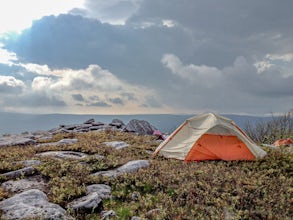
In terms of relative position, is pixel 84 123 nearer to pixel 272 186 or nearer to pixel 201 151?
pixel 201 151

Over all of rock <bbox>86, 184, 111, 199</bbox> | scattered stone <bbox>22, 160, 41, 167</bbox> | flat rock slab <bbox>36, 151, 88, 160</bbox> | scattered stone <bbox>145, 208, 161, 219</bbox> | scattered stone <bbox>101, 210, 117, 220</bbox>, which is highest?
flat rock slab <bbox>36, 151, 88, 160</bbox>

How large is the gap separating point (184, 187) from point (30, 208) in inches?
148

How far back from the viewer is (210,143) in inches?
542

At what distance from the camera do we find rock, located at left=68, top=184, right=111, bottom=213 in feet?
25.4

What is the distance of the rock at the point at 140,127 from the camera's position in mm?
24075

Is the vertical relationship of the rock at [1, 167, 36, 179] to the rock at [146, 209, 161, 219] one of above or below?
above

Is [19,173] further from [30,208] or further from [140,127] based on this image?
[140,127]

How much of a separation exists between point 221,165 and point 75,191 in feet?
18.6

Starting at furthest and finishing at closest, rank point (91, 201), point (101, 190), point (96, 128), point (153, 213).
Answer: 1. point (96, 128)
2. point (101, 190)
3. point (91, 201)
4. point (153, 213)

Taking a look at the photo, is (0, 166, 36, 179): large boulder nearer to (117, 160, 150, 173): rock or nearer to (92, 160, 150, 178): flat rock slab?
(92, 160, 150, 178): flat rock slab

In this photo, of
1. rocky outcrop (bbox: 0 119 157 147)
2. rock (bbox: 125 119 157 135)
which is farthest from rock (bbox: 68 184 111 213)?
rock (bbox: 125 119 157 135)

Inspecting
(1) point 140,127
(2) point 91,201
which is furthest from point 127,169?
(1) point 140,127

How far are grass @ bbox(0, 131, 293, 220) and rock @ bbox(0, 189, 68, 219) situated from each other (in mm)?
377

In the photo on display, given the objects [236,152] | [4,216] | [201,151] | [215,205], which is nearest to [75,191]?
[4,216]
